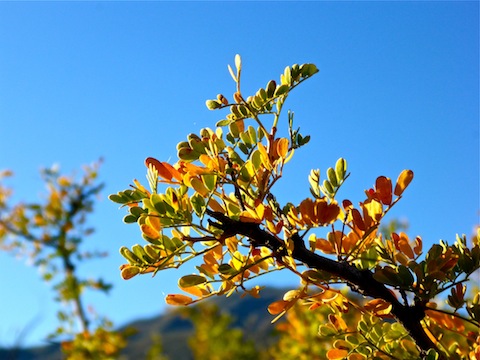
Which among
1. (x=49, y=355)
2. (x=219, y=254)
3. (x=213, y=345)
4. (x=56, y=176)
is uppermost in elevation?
(x=49, y=355)

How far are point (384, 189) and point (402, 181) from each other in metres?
0.05

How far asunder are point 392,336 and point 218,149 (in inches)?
23.0

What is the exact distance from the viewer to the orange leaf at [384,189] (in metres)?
1.11

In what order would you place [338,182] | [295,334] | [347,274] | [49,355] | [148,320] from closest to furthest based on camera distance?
[347,274] < [338,182] < [295,334] < [49,355] < [148,320]

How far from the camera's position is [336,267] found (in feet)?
3.38

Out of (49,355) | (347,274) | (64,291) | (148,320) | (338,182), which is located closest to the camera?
(347,274)

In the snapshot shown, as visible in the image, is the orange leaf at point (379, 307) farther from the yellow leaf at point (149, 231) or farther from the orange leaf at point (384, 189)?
the yellow leaf at point (149, 231)

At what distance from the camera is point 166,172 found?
3.53 ft

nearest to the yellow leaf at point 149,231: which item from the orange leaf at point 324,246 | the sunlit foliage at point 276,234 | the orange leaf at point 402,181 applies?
the sunlit foliage at point 276,234

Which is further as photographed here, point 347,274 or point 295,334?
point 295,334

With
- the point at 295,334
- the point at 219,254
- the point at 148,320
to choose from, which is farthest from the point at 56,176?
the point at 148,320

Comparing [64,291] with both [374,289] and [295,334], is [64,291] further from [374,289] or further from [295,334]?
[374,289]

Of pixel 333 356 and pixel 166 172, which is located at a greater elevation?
pixel 166 172

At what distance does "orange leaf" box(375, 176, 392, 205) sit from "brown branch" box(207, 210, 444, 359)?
15cm
